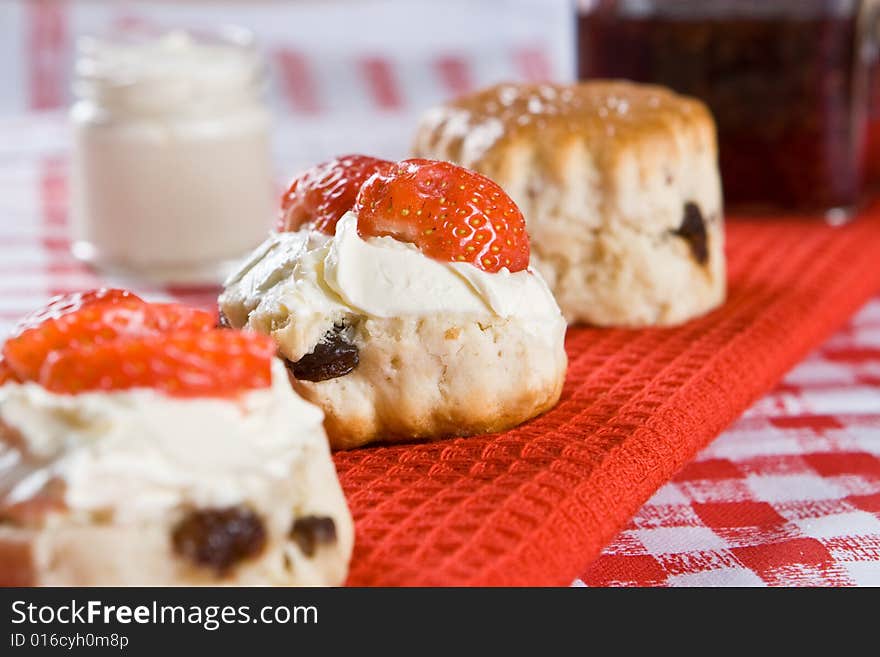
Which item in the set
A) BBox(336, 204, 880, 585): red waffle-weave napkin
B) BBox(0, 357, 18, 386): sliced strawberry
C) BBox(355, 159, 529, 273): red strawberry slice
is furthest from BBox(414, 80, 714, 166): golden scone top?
BBox(0, 357, 18, 386): sliced strawberry

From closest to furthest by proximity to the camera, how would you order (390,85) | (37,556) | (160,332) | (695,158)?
1. (37,556)
2. (160,332)
3. (695,158)
4. (390,85)

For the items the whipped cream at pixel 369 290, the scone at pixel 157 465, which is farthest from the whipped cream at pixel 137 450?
the whipped cream at pixel 369 290

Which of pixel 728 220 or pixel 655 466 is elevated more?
pixel 655 466

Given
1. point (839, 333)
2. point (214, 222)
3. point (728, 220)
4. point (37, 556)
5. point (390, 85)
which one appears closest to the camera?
point (37, 556)

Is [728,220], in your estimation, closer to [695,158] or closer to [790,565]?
[695,158]

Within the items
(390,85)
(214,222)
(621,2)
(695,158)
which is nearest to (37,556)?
(695,158)

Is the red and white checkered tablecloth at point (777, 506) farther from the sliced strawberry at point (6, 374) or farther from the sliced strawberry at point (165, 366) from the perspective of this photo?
the sliced strawberry at point (6, 374)
